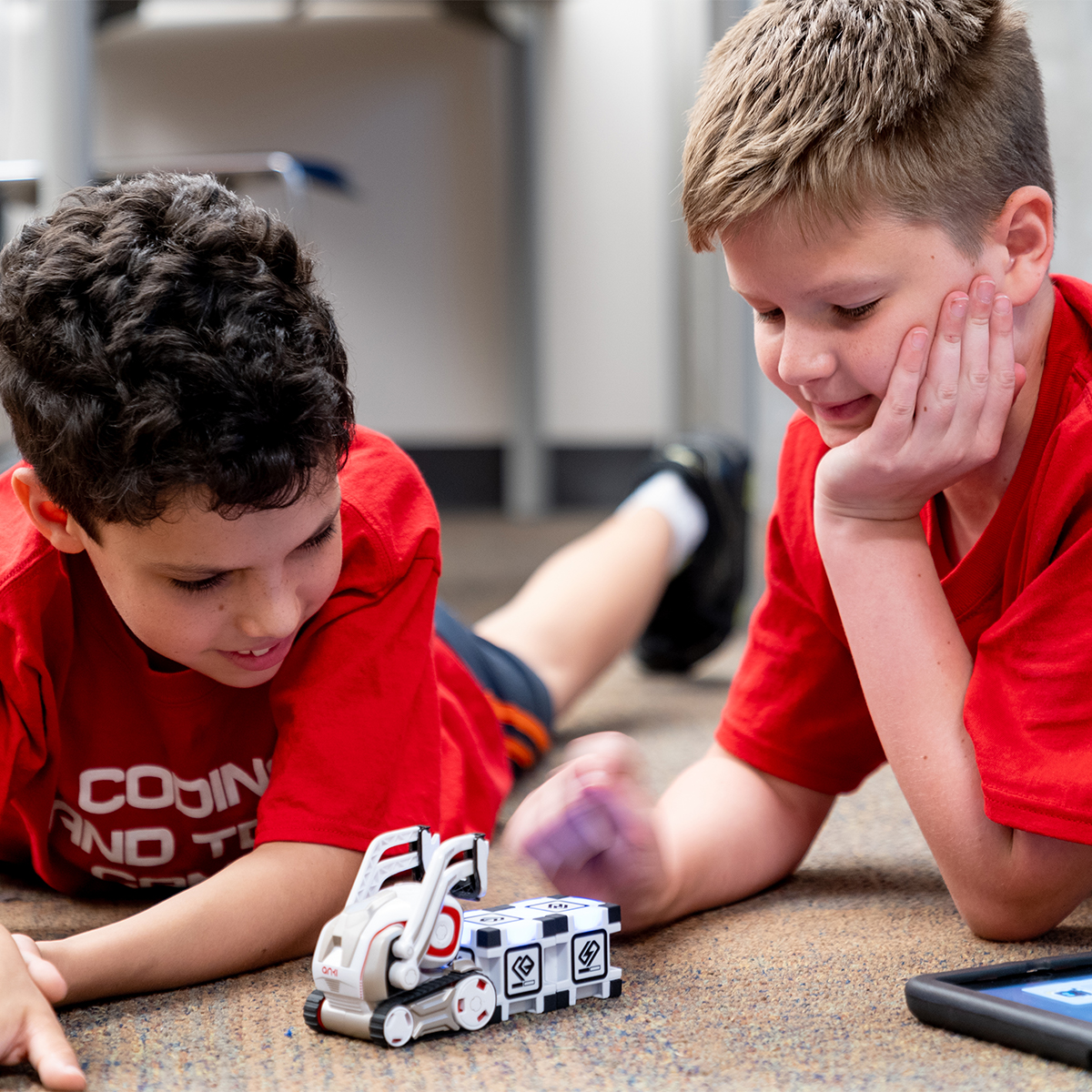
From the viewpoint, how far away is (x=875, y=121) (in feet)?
2.08

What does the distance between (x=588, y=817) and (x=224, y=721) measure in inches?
9.5

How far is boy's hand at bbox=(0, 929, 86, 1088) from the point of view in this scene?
521mm

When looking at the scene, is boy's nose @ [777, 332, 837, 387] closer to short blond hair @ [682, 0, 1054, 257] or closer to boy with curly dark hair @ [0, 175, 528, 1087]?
short blond hair @ [682, 0, 1054, 257]

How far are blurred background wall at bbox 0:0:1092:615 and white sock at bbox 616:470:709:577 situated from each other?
1.54m

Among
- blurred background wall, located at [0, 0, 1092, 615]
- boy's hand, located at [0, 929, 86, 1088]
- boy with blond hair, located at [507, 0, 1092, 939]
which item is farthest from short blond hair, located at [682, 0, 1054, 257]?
blurred background wall, located at [0, 0, 1092, 615]

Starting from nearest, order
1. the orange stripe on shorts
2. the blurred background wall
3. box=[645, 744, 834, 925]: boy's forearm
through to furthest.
→ box=[645, 744, 834, 925]: boy's forearm < the orange stripe on shorts < the blurred background wall

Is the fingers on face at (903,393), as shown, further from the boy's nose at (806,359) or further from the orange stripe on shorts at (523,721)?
the orange stripe on shorts at (523,721)

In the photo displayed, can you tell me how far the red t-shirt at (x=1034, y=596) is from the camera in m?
0.62

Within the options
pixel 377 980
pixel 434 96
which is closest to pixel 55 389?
pixel 377 980

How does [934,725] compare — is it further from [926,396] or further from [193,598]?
[193,598]

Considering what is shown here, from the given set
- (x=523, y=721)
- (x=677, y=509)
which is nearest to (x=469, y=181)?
(x=677, y=509)

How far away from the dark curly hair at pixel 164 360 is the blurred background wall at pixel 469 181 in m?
2.37

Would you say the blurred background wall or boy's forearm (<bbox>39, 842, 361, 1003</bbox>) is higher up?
the blurred background wall

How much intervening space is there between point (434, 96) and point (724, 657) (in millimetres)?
2023
